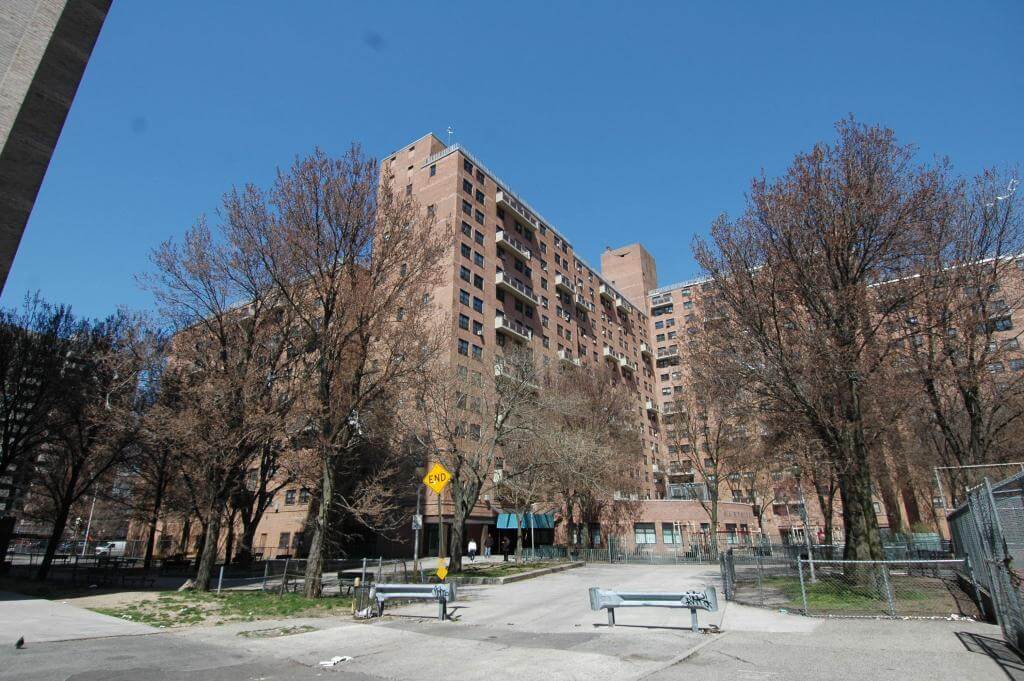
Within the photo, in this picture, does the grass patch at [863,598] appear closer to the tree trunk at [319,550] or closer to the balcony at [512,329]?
the tree trunk at [319,550]

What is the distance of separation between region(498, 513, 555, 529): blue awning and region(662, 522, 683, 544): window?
35.7 feet

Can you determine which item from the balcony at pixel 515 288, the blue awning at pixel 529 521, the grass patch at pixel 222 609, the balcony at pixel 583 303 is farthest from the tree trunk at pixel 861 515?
the balcony at pixel 583 303

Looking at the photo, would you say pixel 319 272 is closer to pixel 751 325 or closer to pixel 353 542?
pixel 751 325

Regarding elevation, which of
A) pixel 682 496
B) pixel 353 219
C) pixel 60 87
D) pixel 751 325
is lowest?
pixel 682 496

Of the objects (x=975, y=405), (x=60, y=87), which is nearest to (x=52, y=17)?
(x=60, y=87)

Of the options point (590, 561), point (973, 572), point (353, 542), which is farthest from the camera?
point (353, 542)

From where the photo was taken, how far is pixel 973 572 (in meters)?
11.0

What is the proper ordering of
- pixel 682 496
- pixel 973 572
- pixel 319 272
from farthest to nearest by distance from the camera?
pixel 682 496, pixel 319 272, pixel 973 572

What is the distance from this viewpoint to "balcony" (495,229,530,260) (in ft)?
180

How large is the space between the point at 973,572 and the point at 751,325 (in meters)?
8.39

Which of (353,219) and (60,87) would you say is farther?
(353,219)

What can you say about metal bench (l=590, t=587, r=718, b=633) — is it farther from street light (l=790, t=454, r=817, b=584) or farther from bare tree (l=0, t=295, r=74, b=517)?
bare tree (l=0, t=295, r=74, b=517)

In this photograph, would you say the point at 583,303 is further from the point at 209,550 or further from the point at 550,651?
the point at 550,651

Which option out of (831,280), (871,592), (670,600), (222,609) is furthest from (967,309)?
(222,609)
